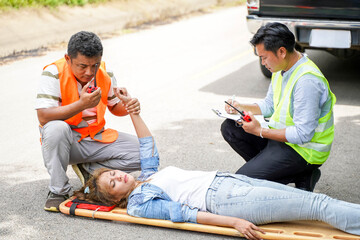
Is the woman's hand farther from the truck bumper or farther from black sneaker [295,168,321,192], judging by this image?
the truck bumper

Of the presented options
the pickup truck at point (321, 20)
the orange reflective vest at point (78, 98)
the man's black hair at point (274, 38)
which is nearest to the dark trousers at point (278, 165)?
the man's black hair at point (274, 38)

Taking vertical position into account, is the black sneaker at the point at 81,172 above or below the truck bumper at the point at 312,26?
below

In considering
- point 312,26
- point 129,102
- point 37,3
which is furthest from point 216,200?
point 37,3

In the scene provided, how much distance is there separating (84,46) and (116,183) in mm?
1086

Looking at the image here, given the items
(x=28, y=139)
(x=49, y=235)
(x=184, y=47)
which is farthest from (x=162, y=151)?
(x=184, y=47)

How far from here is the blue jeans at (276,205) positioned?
372cm

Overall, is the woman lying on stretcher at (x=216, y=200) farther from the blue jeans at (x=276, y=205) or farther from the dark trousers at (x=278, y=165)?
the dark trousers at (x=278, y=165)

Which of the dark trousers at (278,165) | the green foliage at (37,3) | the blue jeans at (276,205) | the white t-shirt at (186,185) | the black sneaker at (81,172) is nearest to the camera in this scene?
the blue jeans at (276,205)

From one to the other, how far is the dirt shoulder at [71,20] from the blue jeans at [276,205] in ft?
23.9

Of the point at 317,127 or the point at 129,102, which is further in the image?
the point at 129,102

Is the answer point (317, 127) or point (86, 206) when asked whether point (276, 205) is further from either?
point (86, 206)

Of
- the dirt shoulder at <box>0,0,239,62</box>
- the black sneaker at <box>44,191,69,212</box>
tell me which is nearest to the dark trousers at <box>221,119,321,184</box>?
the black sneaker at <box>44,191,69,212</box>

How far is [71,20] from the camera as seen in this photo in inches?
Answer: 493

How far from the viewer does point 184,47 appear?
36.7 feet
